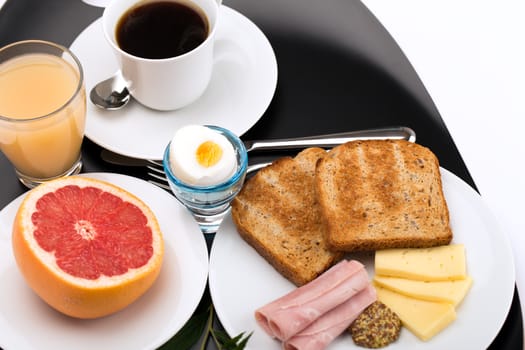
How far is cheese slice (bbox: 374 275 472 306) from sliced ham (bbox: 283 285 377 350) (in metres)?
0.05

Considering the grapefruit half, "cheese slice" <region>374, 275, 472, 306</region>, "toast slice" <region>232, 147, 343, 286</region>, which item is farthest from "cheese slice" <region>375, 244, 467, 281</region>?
the grapefruit half

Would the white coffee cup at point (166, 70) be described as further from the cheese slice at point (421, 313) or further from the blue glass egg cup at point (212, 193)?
the cheese slice at point (421, 313)

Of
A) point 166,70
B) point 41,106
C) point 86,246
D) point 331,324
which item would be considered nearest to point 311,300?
point 331,324

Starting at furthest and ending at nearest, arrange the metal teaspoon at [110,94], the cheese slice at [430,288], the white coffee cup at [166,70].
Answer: the metal teaspoon at [110,94] → the white coffee cup at [166,70] → the cheese slice at [430,288]

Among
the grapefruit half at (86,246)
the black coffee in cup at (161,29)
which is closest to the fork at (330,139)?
the black coffee in cup at (161,29)

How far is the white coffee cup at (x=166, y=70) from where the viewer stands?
71.9 inches

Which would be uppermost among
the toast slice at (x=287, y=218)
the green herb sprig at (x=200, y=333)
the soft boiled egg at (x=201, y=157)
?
the soft boiled egg at (x=201, y=157)

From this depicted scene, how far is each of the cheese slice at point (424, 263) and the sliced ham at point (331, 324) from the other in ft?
0.25

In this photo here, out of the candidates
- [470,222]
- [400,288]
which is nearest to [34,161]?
[400,288]

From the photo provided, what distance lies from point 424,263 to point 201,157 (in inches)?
22.1

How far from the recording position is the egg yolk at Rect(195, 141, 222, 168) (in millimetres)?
1708

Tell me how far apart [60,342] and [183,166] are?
47cm

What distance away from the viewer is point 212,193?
173 centimetres

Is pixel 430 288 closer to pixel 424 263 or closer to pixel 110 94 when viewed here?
pixel 424 263
